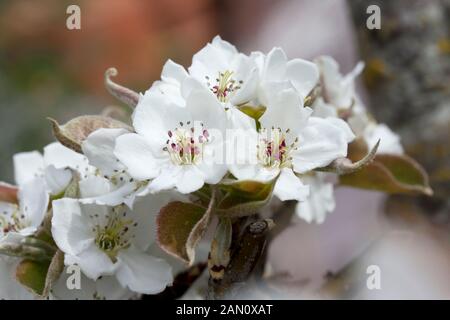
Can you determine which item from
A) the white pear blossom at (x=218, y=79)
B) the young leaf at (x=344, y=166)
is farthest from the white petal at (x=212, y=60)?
the young leaf at (x=344, y=166)

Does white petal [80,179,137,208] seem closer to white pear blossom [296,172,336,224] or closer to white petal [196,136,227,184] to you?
white petal [196,136,227,184]

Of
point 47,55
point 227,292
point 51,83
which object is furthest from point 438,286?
point 47,55

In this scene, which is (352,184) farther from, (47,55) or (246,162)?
(47,55)

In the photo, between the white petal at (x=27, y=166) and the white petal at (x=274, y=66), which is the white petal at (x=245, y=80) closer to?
the white petal at (x=274, y=66)

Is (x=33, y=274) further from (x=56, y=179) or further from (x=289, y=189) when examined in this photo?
(x=289, y=189)

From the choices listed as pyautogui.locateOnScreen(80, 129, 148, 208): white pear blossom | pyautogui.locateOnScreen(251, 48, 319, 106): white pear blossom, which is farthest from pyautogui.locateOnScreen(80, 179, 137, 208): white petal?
pyautogui.locateOnScreen(251, 48, 319, 106): white pear blossom

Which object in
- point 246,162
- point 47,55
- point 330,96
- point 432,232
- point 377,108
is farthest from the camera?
point 47,55

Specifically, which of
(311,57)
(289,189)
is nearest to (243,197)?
(289,189)
